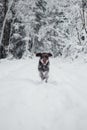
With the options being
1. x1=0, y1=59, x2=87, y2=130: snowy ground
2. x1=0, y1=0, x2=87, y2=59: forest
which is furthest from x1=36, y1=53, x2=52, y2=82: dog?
x1=0, y1=0, x2=87, y2=59: forest

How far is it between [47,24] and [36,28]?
177 cm

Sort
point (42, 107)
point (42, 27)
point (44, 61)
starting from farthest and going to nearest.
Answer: point (42, 27), point (44, 61), point (42, 107)

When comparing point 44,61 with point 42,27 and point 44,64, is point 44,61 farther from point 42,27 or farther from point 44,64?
point 42,27

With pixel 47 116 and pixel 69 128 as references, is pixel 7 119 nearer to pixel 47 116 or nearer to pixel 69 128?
pixel 47 116

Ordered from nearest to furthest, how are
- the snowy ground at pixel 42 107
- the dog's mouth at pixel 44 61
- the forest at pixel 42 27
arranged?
1. the snowy ground at pixel 42 107
2. the dog's mouth at pixel 44 61
3. the forest at pixel 42 27

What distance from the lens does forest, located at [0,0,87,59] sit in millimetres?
20172

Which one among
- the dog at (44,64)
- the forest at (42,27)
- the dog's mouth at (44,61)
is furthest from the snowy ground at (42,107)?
the forest at (42,27)

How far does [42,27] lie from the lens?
28031 mm

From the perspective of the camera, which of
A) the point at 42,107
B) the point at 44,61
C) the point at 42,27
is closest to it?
the point at 42,107

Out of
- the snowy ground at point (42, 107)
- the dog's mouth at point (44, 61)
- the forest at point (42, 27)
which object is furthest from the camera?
the forest at point (42, 27)

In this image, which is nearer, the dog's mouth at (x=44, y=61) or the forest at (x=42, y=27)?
the dog's mouth at (x=44, y=61)

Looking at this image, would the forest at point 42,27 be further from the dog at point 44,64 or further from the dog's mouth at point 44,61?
the dog's mouth at point 44,61

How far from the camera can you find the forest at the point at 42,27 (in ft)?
66.2

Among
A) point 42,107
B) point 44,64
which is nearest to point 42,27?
point 44,64
